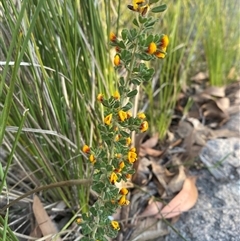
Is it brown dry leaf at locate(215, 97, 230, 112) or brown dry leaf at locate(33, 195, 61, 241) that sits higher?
brown dry leaf at locate(33, 195, 61, 241)

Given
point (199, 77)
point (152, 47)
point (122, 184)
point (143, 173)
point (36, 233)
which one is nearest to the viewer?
Result: point (152, 47)

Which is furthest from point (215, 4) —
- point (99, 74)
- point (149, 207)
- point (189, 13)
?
point (149, 207)

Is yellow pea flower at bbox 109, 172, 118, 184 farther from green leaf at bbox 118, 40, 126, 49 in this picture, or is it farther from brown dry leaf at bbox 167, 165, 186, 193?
brown dry leaf at bbox 167, 165, 186, 193

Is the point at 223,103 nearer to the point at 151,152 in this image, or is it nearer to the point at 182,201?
the point at 151,152

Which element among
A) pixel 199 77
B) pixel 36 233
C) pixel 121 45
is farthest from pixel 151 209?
pixel 199 77

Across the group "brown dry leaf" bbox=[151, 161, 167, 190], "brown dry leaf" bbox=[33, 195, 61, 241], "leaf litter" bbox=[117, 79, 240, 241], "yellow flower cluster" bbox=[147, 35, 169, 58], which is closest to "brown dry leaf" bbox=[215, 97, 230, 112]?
"leaf litter" bbox=[117, 79, 240, 241]

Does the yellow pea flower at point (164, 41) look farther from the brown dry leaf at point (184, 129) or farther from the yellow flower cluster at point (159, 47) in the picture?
the brown dry leaf at point (184, 129)

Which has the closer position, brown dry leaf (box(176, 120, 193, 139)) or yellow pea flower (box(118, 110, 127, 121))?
yellow pea flower (box(118, 110, 127, 121))
